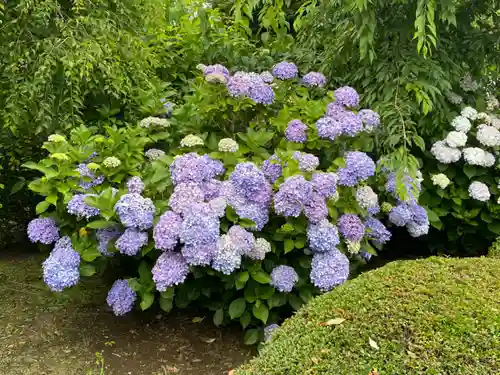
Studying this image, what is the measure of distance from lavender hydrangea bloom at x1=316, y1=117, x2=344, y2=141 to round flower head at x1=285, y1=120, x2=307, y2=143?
0.09 metres

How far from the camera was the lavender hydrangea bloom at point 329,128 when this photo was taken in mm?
2846

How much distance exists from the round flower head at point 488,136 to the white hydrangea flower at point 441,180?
36cm

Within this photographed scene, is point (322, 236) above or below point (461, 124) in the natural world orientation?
below

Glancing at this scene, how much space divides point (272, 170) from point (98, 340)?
136 cm

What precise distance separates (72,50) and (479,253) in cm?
309

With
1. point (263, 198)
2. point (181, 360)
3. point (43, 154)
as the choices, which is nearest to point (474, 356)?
point (263, 198)

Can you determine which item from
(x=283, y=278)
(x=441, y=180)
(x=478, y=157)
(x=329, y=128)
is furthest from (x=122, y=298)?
(x=478, y=157)

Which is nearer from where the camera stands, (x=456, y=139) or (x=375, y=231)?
(x=375, y=231)

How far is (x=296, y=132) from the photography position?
2896 millimetres

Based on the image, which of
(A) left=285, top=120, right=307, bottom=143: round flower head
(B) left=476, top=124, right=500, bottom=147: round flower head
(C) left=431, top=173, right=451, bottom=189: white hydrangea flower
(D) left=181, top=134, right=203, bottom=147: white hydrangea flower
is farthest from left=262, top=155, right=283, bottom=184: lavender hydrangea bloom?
(B) left=476, top=124, right=500, bottom=147: round flower head

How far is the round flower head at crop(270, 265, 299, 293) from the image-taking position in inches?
103

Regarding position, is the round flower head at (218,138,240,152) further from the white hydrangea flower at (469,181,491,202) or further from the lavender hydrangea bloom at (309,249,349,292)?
the white hydrangea flower at (469,181,491,202)

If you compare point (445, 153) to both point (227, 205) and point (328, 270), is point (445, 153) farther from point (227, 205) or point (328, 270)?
point (227, 205)

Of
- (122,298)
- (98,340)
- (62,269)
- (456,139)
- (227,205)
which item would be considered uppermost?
(456,139)
